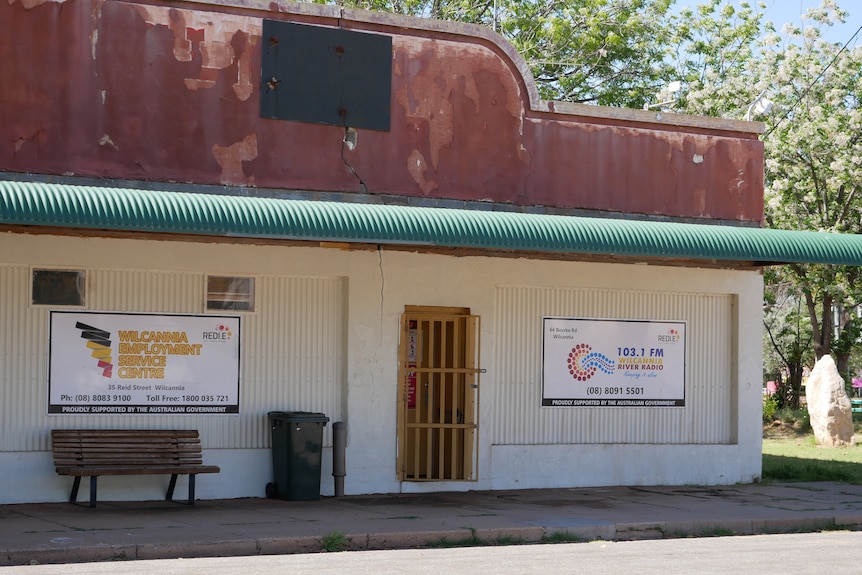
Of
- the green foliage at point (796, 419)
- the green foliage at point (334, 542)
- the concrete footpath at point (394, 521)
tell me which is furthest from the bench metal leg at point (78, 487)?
the green foliage at point (796, 419)

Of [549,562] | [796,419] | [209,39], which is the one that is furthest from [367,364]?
[796,419]

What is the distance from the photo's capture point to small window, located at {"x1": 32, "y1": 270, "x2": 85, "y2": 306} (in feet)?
43.5

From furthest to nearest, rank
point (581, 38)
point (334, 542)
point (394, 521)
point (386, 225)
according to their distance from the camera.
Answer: point (581, 38) → point (386, 225) → point (394, 521) → point (334, 542)

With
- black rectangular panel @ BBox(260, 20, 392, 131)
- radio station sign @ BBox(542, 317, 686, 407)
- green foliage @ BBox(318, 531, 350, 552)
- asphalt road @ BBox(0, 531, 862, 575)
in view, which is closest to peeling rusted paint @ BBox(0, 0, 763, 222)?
black rectangular panel @ BBox(260, 20, 392, 131)

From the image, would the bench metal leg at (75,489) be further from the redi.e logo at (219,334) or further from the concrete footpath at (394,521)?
the redi.e logo at (219,334)

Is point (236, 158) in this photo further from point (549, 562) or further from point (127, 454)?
point (549, 562)

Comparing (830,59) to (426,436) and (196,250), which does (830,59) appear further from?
(196,250)

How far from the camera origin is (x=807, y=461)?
65.9 feet

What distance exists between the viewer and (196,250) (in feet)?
45.5

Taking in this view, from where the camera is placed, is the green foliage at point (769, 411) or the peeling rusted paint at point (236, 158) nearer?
the peeling rusted paint at point (236, 158)

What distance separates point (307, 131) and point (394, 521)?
4.90 metres

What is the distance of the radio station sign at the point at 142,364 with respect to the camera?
1335cm

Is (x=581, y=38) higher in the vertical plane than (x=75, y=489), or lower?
higher

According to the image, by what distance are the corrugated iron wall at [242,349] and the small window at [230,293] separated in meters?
0.09
